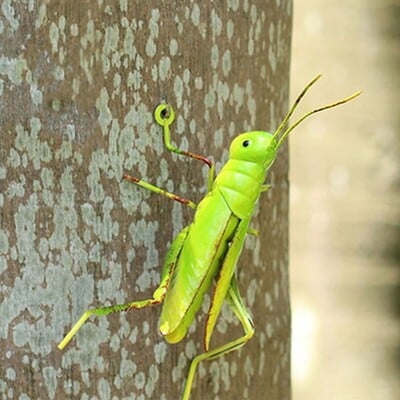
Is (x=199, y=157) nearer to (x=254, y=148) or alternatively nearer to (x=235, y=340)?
(x=254, y=148)

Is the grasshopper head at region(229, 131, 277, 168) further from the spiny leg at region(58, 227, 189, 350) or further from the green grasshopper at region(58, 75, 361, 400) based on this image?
the spiny leg at region(58, 227, 189, 350)

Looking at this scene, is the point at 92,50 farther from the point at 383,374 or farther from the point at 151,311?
the point at 383,374

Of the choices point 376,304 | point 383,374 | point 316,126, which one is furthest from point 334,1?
point 383,374

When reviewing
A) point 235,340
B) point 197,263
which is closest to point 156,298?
point 197,263

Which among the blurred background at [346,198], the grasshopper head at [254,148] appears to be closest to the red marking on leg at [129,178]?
the grasshopper head at [254,148]

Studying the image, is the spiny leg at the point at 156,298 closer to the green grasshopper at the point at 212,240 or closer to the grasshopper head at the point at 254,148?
the green grasshopper at the point at 212,240
